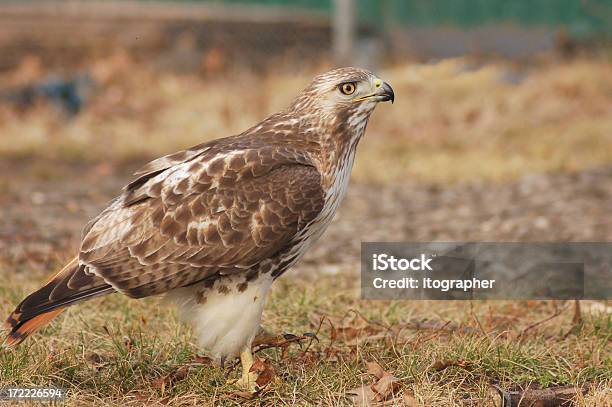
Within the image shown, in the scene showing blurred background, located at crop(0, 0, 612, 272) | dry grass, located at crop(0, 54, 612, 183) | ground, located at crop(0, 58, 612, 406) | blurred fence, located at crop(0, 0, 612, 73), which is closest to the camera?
ground, located at crop(0, 58, 612, 406)

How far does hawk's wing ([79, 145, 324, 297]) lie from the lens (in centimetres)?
447

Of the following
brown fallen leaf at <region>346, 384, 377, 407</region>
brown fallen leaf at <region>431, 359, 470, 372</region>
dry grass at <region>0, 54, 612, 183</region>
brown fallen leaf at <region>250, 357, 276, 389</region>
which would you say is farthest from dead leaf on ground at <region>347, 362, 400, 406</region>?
dry grass at <region>0, 54, 612, 183</region>

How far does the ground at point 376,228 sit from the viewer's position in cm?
471

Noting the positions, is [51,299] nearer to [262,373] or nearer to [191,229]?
[191,229]

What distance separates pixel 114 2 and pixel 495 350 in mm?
13568

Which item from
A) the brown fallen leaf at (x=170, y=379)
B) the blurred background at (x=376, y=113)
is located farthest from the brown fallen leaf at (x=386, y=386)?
the blurred background at (x=376, y=113)

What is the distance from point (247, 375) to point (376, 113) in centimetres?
921

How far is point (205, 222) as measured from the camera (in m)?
4.54

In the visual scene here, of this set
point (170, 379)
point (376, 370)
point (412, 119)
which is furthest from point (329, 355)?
point (412, 119)

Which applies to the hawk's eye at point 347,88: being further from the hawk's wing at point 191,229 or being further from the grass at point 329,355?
the grass at point 329,355

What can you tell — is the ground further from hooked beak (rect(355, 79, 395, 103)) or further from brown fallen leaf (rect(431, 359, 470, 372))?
hooked beak (rect(355, 79, 395, 103))

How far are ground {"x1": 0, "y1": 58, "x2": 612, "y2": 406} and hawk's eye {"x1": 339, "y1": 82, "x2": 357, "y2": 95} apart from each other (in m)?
1.20

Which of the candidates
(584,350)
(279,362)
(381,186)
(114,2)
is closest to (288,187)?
(279,362)

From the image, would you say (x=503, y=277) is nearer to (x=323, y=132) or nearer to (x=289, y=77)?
(x=323, y=132)
